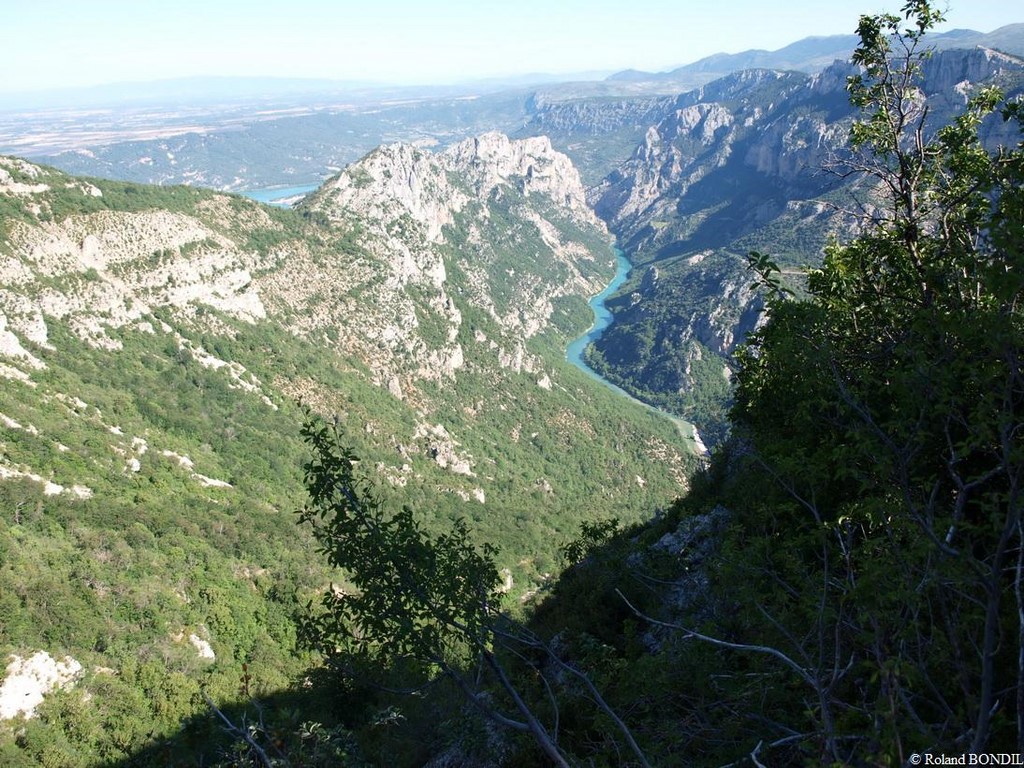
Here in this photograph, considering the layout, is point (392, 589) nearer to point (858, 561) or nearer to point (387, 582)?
point (387, 582)

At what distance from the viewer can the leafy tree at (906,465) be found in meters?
5.25

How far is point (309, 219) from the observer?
144m

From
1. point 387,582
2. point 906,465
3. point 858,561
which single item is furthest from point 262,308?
point 906,465

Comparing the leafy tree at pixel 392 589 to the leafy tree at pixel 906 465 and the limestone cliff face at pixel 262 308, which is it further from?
the limestone cliff face at pixel 262 308

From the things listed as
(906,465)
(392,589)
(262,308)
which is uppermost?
(906,465)

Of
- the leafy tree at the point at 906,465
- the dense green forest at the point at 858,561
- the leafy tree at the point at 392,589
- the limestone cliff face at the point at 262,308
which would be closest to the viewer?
the leafy tree at the point at 906,465

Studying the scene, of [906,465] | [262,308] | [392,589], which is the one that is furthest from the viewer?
[262,308]

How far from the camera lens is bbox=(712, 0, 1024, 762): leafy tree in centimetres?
525

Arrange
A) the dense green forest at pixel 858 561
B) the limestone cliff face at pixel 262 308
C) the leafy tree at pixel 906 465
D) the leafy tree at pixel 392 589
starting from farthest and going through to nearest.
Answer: the limestone cliff face at pixel 262 308 → the leafy tree at pixel 392 589 → the dense green forest at pixel 858 561 → the leafy tree at pixel 906 465

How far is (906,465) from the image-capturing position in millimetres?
5980

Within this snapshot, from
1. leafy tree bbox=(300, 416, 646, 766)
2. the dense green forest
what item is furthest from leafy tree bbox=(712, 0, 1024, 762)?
leafy tree bbox=(300, 416, 646, 766)

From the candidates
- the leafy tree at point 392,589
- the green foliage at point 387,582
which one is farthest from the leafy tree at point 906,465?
the green foliage at point 387,582

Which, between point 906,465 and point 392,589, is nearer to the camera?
point 906,465

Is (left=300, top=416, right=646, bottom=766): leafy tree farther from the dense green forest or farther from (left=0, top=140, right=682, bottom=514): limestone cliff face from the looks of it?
(left=0, top=140, right=682, bottom=514): limestone cliff face
